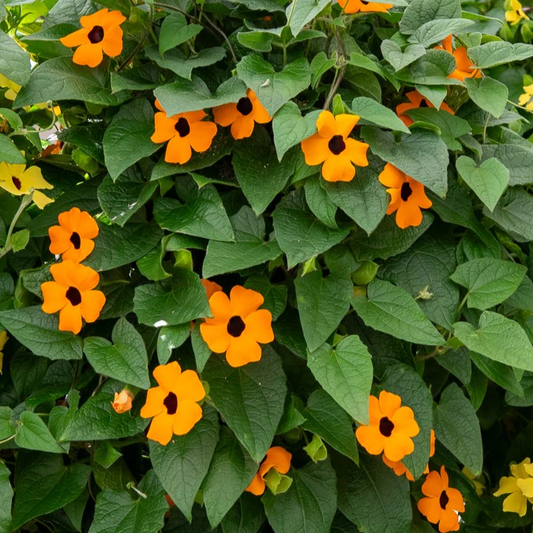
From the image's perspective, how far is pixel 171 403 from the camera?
2.86ft

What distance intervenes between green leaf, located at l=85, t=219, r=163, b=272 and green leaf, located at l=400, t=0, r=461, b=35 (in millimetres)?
473

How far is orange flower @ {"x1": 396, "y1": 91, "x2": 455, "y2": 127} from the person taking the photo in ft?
3.36

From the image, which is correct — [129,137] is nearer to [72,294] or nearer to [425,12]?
[72,294]

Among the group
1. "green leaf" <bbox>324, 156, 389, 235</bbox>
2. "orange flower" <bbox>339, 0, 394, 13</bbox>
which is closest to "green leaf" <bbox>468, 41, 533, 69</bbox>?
"orange flower" <bbox>339, 0, 394, 13</bbox>

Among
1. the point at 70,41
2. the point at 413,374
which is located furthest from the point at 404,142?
the point at 70,41

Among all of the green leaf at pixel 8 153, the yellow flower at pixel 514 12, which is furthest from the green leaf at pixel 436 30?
the yellow flower at pixel 514 12

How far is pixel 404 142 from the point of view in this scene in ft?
3.16

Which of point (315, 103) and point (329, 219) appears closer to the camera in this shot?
point (329, 219)

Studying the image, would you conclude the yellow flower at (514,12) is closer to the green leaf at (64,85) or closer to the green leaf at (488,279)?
the green leaf at (488,279)

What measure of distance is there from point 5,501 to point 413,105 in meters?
0.76

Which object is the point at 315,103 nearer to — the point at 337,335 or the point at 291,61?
the point at 291,61

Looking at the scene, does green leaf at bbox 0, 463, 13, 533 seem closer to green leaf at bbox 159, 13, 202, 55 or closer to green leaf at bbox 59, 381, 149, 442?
green leaf at bbox 59, 381, 149, 442

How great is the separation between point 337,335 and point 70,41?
1.70 feet

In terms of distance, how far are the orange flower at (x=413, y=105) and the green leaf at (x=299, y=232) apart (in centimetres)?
19
